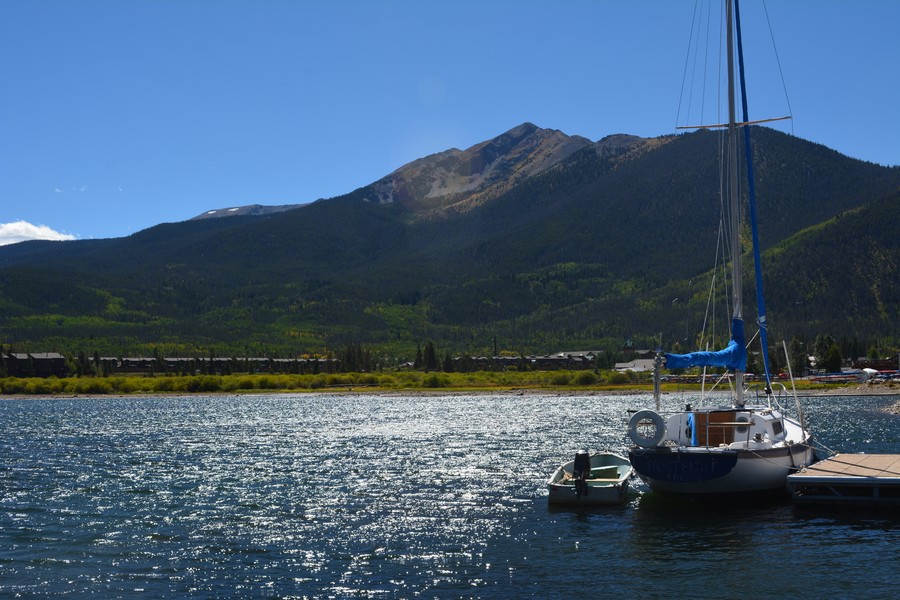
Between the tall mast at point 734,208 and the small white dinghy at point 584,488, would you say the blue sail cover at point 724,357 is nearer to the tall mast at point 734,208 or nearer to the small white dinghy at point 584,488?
the tall mast at point 734,208

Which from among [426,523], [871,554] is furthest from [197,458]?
[871,554]

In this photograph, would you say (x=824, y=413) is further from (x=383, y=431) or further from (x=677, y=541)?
(x=677, y=541)

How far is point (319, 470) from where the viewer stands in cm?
6725

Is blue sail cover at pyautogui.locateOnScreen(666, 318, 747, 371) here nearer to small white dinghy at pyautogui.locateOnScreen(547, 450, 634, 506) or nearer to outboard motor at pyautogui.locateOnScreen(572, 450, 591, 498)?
outboard motor at pyautogui.locateOnScreen(572, 450, 591, 498)

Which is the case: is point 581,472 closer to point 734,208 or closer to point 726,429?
point 726,429

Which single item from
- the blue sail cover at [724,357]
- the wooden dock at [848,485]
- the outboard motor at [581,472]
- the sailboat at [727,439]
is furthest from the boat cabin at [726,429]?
the outboard motor at [581,472]

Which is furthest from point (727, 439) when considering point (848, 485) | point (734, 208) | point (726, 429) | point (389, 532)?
point (389, 532)

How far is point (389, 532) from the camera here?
4316 centimetres

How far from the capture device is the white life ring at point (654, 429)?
155ft

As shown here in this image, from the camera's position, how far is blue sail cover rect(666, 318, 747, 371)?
50062 mm

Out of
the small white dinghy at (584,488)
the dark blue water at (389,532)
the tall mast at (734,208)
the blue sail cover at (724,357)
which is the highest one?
the tall mast at (734,208)

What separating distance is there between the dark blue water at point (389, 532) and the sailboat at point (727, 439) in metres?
1.75

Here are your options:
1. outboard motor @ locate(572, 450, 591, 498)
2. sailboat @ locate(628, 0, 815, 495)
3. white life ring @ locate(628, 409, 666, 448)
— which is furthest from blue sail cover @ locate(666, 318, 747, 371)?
outboard motor @ locate(572, 450, 591, 498)

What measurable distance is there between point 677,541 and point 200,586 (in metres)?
19.5
